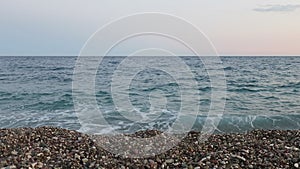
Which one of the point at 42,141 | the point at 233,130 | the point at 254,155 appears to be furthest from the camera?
the point at 233,130

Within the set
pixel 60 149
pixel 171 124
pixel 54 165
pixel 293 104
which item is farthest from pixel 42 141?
pixel 293 104

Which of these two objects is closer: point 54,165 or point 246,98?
point 54,165

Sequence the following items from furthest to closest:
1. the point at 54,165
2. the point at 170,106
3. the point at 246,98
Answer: the point at 246,98
the point at 170,106
the point at 54,165

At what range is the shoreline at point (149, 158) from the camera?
6742 mm

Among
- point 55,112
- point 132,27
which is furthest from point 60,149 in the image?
point 55,112

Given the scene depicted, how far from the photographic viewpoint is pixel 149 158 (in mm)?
7312

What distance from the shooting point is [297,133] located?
1002 centimetres

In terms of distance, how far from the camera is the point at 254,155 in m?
7.20

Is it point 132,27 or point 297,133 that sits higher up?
point 132,27

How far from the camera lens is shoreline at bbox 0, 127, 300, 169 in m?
6.74

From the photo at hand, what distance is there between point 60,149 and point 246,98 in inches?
619

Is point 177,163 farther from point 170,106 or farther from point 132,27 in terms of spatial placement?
point 170,106

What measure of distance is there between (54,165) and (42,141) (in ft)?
5.85

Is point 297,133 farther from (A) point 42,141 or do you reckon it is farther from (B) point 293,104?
(B) point 293,104
